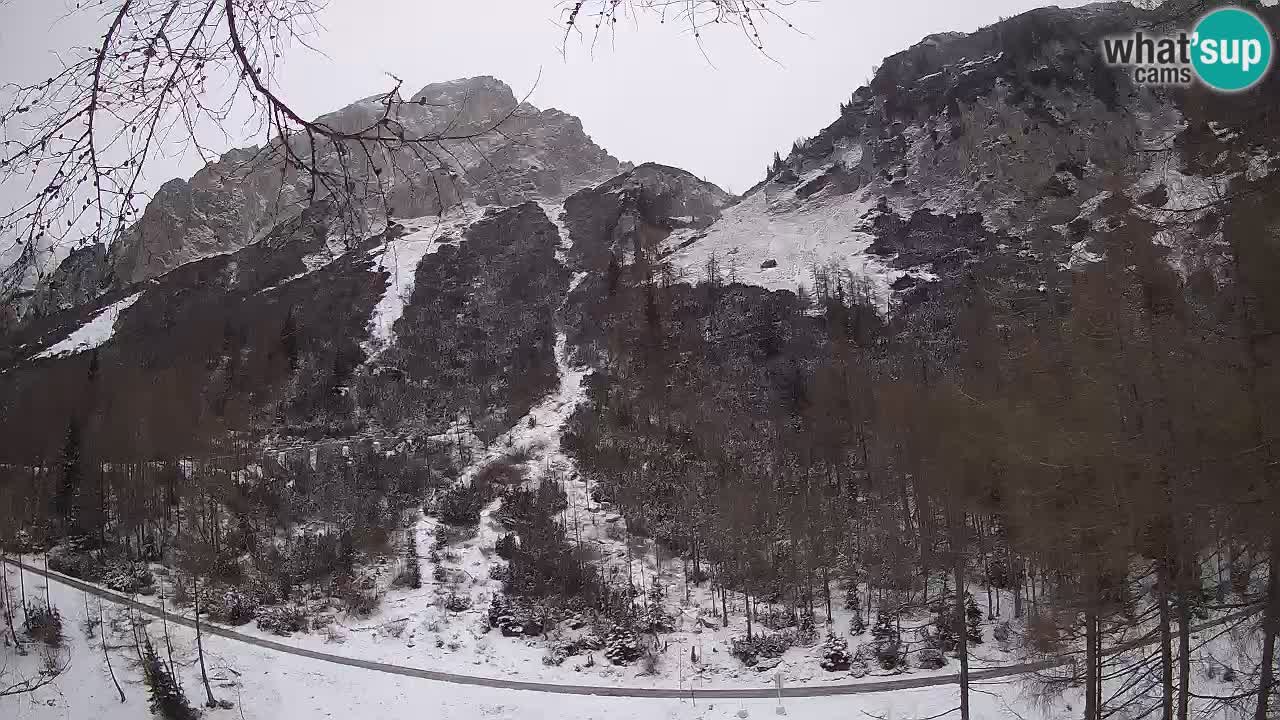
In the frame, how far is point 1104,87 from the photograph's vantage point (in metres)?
59.1

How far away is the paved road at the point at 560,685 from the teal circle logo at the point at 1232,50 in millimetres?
13070

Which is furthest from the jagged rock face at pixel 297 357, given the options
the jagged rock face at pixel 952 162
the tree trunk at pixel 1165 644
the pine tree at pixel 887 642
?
the tree trunk at pixel 1165 644

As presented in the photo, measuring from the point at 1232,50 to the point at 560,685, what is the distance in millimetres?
17351

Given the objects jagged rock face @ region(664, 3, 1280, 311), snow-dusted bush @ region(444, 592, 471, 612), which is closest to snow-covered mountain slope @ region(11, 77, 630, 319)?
snow-dusted bush @ region(444, 592, 471, 612)

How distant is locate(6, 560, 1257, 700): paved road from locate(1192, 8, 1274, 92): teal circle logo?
1307 centimetres

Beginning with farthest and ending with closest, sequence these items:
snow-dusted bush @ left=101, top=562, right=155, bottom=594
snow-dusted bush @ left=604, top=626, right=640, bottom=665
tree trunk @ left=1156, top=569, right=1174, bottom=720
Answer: snow-dusted bush @ left=101, top=562, right=155, bottom=594 → snow-dusted bush @ left=604, top=626, right=640, bottom=665 → tree trunk @ left=1156, top=569, right=1174, bottom=720

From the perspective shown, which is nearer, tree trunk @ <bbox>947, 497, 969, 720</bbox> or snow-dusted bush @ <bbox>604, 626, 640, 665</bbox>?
tree trunk @ <bbox>947, 497, 969, 720</bbox>

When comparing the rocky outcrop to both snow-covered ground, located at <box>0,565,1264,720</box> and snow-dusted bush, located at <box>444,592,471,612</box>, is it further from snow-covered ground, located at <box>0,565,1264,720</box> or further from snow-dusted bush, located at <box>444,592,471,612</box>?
snow-dusted bush, located at <box>444,592,471,612</box>

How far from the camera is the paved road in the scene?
15500mm

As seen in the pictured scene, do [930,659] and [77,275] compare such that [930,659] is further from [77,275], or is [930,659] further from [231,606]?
[231,606]

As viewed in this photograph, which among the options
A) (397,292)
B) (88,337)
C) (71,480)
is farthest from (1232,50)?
(88,337)

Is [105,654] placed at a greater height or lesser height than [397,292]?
lesser

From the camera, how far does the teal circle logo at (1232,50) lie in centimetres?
538

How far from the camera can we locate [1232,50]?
5605 millimetres
